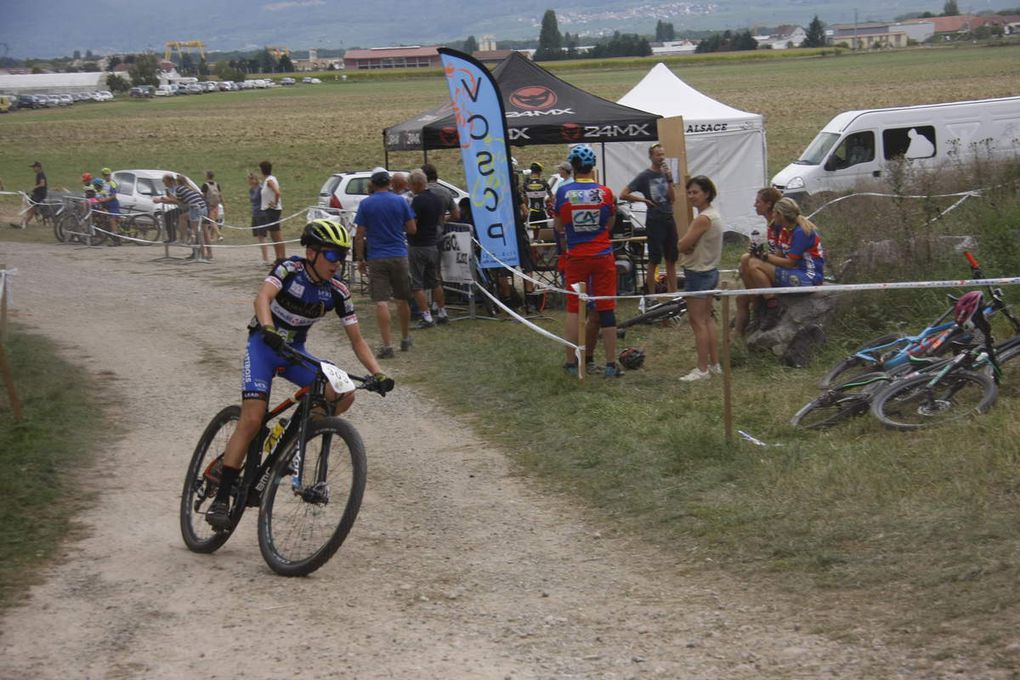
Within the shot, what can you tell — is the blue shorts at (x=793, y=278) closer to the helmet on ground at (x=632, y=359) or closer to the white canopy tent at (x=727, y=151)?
the helmet on ground at (x=632, y=359)

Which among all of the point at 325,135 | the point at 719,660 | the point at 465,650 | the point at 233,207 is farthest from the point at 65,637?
the point at 325,135

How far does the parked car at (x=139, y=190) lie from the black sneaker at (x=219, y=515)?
2196cm

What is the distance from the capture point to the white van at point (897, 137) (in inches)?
851

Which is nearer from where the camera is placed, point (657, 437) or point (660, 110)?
point (657, 437)

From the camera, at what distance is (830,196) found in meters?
19.8

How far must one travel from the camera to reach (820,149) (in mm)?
22312

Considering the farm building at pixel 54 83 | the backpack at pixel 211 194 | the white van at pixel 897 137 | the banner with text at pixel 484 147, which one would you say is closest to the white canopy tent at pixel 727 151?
the white van at pixel 897 137

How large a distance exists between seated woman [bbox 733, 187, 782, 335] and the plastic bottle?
5.56 meters

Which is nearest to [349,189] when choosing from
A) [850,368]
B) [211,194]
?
[211,194]

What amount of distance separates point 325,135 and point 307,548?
59.5 metres

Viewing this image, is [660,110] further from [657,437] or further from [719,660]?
[719,660]

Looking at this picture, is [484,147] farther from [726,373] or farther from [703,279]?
[726,373]

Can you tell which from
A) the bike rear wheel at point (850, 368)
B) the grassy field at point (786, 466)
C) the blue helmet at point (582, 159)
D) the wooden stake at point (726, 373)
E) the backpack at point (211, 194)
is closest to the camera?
the grassy field at point (786, 466)

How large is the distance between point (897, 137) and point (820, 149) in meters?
1.43
